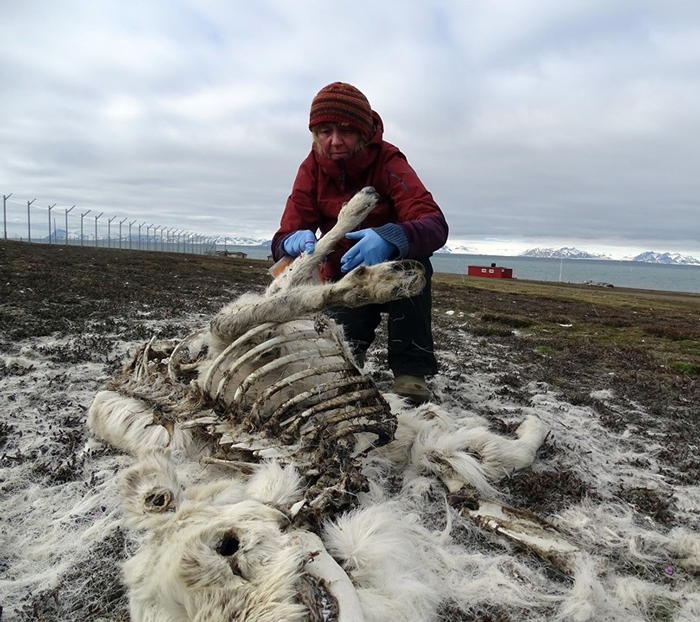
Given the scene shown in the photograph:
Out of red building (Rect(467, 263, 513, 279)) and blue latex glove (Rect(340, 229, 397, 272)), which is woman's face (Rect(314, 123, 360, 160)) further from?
red building (Rect(467, 263, 513, 279))

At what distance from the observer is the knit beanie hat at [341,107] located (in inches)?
140

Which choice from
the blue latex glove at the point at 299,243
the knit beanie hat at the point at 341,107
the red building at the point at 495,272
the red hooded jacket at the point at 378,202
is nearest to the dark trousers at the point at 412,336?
the red hooded jacket at the point at 378,202

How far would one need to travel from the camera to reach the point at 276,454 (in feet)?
7.50

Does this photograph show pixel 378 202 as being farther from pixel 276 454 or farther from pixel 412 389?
pixel 276 454

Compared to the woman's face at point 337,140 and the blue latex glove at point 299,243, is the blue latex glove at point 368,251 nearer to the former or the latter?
the blue latex glove at point 299,243

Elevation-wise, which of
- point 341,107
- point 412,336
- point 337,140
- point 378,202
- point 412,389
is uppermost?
point 341,107

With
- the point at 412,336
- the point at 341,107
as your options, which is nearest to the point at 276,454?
the point at 412,336

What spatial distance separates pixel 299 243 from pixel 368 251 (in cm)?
71

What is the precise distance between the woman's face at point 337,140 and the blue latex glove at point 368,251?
2.83ft

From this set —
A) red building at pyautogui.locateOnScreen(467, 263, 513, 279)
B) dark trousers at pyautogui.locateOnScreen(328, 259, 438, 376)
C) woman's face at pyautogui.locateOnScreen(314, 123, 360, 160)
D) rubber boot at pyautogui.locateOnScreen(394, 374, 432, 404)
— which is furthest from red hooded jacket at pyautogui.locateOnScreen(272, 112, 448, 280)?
red building at pyautogui.locateOnScreen(467, 263, 513, 279)

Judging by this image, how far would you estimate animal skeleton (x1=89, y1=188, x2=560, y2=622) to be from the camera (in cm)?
151

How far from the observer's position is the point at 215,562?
1.53 metres

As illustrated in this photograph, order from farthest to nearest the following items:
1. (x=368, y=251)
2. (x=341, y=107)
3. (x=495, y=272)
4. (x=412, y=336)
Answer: (x=495, y=272), (x=412, y=336), (x=341, y=107), (x=368, y=251)

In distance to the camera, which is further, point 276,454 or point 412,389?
point 412,389
